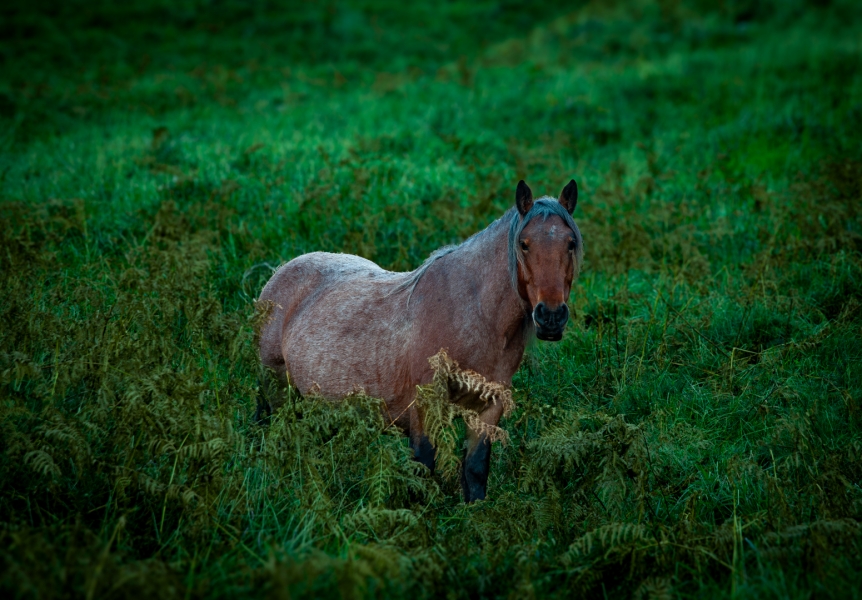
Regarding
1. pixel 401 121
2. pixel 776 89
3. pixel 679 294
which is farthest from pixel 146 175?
pixel 776 89

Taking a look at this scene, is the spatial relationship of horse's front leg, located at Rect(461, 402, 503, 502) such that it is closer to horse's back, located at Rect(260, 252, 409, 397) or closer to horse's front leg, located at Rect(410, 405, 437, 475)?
horse's front leg, located at Rect(410, 405, 437, 475)

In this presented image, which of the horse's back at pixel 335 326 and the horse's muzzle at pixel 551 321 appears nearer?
the horse's muzzle at pixel 551 321

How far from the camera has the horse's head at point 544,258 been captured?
4.03 m

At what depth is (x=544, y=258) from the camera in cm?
414

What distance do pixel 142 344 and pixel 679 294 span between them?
493 centimetres

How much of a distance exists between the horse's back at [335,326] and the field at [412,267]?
0.43 metres

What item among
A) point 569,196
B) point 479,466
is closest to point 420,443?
point 479,466

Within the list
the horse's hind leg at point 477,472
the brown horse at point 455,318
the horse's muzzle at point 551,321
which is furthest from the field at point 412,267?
the horse's muzzle at point 551,321

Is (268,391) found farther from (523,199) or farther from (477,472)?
(523,199)

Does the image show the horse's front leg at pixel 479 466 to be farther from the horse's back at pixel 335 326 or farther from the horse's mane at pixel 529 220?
the horse's mane at pixel 529 220

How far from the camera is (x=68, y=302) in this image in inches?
220

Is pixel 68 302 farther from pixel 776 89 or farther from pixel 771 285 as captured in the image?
pixel 776 89

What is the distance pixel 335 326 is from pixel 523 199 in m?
1.70

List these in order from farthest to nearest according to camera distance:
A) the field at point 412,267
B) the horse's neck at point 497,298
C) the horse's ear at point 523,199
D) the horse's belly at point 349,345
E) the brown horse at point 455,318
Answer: the horse's belly at point 349,345
the horse's neck at point 497,298
the horse's ear at point 523,199
the brown horse at point 455,318
the field at point 412,267
